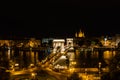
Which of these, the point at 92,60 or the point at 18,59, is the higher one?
the point at 18,59

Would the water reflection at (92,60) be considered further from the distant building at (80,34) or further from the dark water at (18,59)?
the distant building at (80,34)

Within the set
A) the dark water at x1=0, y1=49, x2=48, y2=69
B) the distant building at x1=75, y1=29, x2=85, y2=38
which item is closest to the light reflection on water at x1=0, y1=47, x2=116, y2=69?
the dark water at x1=0, y1=49, x2=48, y2=69

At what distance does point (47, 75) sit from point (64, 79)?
1133 millimetres

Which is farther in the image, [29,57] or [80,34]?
[80,34]

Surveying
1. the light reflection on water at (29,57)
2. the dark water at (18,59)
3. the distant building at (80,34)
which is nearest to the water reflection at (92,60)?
the light reflection on water at (29,57)

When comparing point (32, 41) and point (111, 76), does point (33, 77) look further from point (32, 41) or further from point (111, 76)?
point (32, 41)

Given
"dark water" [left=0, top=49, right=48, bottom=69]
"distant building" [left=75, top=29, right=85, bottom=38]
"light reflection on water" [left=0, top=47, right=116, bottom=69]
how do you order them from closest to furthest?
1. "dark water" [left=0, top=49, right=48, bottom=69]
2. "light reflection on water" [left=0, top=47, right=116, bottom=69]
3. "distant building" [left=75, top=29, right=85, bottom=38]

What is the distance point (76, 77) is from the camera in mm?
9430

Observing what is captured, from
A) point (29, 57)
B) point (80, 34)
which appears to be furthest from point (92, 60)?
point (80, 34)

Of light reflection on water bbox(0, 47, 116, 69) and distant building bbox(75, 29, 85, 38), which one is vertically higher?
distant building bbox(75, 29, 85, 38)

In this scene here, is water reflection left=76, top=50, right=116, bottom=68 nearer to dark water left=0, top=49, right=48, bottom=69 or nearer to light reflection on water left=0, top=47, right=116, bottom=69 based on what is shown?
light reflection on water left=0, top=47, right=116, bottom=69

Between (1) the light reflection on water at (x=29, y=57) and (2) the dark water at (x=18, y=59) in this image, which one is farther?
(1) the light reflection on water at (x=29, y=57)

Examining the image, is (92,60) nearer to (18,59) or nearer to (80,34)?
(18,59)

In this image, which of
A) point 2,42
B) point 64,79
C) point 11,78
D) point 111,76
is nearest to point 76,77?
point 64,79
